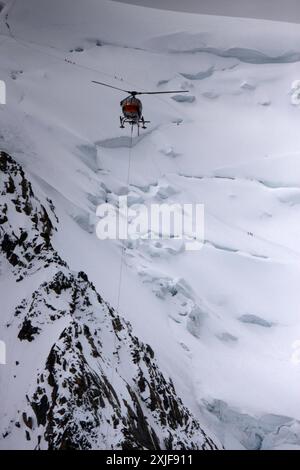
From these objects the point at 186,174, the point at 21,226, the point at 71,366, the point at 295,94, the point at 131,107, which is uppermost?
the point at 295,94

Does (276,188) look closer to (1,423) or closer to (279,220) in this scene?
(279,220)

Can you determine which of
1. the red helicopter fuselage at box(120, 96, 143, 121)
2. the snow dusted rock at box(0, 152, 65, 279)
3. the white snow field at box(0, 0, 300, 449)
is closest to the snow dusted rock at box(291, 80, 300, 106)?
the white snow field at box(0, 0, 300, 449)

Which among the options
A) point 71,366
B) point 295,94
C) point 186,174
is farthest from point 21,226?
point 295,94

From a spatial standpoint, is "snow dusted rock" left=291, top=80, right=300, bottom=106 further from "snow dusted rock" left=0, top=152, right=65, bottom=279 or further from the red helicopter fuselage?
→ "snow dusted rock" left=0, top=152, right=65, bottom=279

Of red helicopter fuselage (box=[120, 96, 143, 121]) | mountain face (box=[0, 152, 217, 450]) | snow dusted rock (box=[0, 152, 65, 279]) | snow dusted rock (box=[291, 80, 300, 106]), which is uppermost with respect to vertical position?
snow dusted rock (box=[291, 80, 300, 106])

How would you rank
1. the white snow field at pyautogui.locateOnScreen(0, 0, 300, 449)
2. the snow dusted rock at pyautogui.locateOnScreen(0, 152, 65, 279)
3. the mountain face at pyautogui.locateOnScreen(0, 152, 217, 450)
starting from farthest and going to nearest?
1. the white snow field at pyautogui.locateOnScreen(0, 0, 300, 449)
2. the snow dusted rock at pyautogui.locateOnScreen(0, 152, 65, 279)
3. the mountain face at pyautogui.locateOnScreen(0, 152, 217, 450)

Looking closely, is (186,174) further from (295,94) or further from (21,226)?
(21,226)

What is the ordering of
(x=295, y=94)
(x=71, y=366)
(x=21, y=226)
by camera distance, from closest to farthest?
(x=71, y=366) → (x=21, y=226) → (x=295, y=94)
